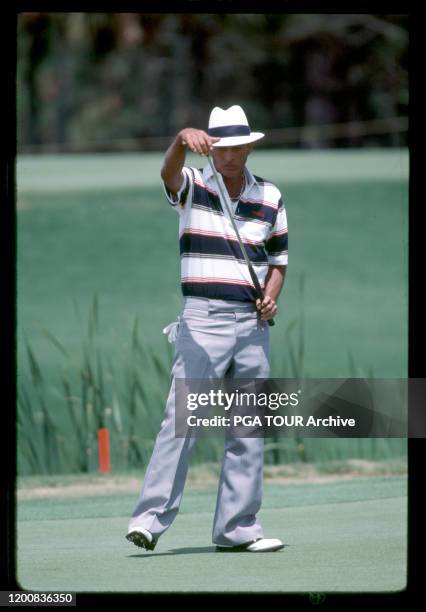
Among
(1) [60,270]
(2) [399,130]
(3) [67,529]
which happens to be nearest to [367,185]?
(2) [399,130]

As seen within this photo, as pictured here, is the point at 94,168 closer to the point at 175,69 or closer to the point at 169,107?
the point at 169,107

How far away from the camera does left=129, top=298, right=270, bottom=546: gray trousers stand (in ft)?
18.3

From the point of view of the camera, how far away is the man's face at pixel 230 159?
5.59 m

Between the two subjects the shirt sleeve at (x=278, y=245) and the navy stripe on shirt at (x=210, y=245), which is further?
the shirt sleeve at (x=278, y=245)

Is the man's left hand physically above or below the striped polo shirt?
below

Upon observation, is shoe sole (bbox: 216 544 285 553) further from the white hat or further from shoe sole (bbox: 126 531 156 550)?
the white hat

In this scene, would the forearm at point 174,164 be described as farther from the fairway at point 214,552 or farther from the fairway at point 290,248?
the fairway at point 290,248

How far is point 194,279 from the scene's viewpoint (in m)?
5.53

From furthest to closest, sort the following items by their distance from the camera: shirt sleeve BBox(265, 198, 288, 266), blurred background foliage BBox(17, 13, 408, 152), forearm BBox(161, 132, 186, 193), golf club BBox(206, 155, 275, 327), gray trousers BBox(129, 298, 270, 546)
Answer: blurred background foliage BBox(17, 13, 408, 152) < shirt sleeve BBox(265, 198, 288, 266) < gray trousers BBox(129, 298, 270, 546) < golf club BBox(206, 155, 275, 327) < forearm BBox(161, 132, 186, 193)

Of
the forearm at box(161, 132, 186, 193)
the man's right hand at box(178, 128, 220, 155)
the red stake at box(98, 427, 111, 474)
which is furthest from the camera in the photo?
the red stake at box(98, 427, 111, 474)

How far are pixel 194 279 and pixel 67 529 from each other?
5.28ft

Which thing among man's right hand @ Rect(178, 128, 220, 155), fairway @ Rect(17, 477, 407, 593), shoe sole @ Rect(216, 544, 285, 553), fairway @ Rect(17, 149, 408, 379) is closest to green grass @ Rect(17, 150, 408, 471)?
fairway @ Rect(17, 149, 408, 379)

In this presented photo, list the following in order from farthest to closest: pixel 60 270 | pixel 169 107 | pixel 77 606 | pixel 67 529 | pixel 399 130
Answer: pixel 60 270 → pixel 399 130 → pixel 169 107 → pixel 67 529 → pixel 77 606

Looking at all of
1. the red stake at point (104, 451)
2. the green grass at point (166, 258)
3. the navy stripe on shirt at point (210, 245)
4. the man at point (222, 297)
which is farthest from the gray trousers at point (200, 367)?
the green grass at point (166, 258)
